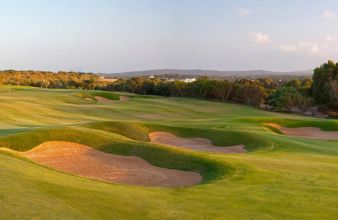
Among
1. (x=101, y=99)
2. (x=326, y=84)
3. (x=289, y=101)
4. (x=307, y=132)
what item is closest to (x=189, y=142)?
(x=307, y=132)

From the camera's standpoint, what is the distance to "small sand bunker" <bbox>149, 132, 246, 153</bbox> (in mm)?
26531

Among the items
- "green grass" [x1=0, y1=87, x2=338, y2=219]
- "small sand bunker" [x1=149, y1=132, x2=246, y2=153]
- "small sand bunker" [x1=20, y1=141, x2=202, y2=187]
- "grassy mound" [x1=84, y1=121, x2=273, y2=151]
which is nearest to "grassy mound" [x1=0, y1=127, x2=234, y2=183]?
"green grass" [x1=0, y1=87, x2=338, y2=219]

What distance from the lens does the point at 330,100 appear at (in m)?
→ 82.1

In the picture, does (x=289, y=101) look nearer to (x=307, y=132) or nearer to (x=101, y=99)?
(x=101, y=99)

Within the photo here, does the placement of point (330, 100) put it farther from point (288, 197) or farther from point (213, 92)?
point (288, 197)

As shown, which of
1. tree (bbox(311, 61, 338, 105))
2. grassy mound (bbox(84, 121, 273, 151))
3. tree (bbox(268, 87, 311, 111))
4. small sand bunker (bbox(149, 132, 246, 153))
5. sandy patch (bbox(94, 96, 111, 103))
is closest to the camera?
small sand bunker (bbox(149, 132, 246, 153))

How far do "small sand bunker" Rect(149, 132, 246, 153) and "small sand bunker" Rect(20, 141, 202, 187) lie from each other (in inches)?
307

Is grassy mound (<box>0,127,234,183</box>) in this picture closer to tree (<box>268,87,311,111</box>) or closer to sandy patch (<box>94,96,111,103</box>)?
sandy patch (<box>94,96,111,103</box>)

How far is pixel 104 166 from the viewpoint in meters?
18.8

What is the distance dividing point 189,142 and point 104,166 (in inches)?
437

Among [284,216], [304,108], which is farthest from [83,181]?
[304,108]

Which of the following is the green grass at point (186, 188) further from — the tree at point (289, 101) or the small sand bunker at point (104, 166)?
the tree at point (289, 101)

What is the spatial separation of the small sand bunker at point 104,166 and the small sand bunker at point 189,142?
7.79 metres

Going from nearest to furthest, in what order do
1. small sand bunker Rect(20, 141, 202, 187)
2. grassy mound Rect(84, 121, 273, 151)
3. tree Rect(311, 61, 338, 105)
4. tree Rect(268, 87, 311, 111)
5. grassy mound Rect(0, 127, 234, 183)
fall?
small sand bunker Rect(20, 141, 202, 187)
grassy mound Rect(0, 127, 234, 183)
grassy mound Rect(84, 121, 273, 151)
tree Rect(268, 87, 311, 111)
tree Rect(311, 61, 338, 105)
